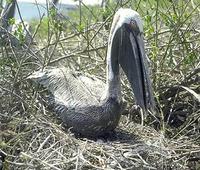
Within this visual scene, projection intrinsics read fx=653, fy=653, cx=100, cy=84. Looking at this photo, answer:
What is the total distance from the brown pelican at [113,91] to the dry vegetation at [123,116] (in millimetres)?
88

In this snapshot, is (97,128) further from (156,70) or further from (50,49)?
(50,49)

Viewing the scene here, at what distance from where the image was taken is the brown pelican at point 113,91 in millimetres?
3568

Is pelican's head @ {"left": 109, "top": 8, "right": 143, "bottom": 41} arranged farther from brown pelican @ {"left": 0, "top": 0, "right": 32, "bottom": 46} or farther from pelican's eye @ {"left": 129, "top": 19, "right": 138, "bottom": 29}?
brown pelican @ {"left": 0, "top": 0, "right": 32, "bottom": 46}

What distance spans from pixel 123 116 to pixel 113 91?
21.6 inches

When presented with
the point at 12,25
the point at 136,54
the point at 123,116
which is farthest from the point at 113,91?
the point at 12,25

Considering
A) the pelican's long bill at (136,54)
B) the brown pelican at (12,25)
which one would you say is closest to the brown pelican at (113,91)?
the pelican's long bill at (136,54)

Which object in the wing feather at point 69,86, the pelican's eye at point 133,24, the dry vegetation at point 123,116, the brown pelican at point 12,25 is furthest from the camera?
the brown pelican at point 12,25

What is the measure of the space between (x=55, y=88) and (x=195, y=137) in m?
0.87

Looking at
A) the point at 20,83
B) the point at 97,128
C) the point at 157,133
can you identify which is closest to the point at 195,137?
the point at 157,133

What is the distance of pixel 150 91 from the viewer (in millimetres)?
3570

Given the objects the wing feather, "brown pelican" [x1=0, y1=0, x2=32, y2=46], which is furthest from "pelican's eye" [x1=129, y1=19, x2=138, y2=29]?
"brown pelican" [x1=0, y1=0, x2=32, y2=46]

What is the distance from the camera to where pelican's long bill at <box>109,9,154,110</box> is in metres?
3.55

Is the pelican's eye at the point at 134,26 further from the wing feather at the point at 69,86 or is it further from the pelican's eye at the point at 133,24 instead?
the wing feather at the point at 69,86

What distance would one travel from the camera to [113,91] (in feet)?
12.0
